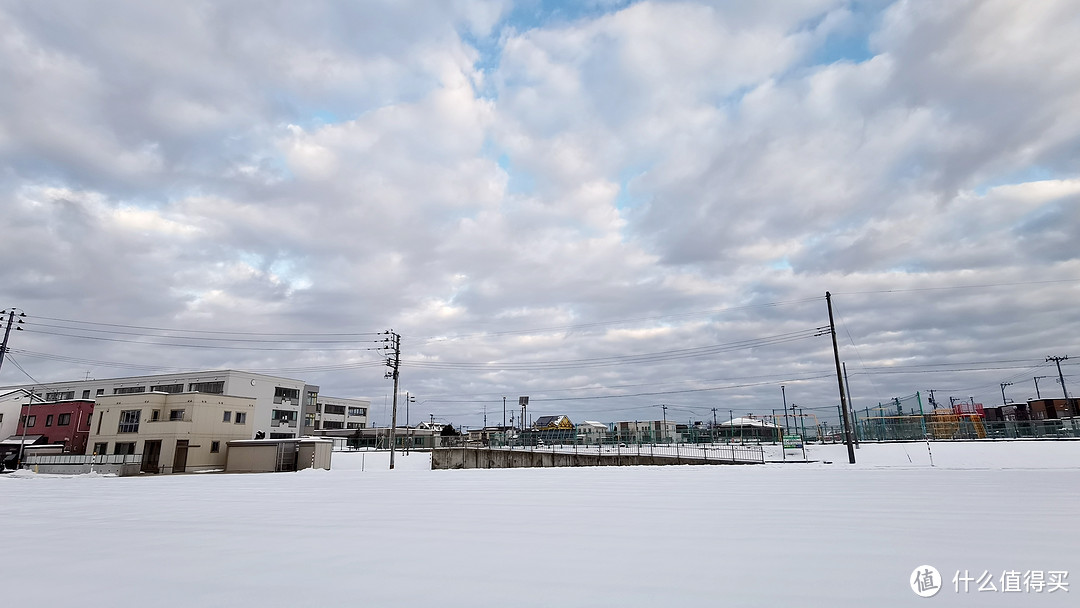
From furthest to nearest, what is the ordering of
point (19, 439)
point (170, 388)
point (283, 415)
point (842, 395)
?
point (170, 388), point (283, 415), point (19, 439), point (842, 395)

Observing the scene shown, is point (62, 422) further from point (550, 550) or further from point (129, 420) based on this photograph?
point (550, 550)

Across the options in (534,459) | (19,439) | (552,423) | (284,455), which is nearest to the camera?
(534,459)

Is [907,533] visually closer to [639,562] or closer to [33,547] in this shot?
[639,562]

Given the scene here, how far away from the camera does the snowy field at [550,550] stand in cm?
410

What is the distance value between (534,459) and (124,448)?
115 ft

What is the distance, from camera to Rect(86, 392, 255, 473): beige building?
43469mm

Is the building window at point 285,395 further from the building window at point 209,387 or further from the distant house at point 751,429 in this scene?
the distant house at point 751,429

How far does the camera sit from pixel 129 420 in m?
45.6

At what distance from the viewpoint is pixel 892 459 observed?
28312 millimetres

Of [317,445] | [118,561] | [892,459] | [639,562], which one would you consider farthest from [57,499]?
[892,459]

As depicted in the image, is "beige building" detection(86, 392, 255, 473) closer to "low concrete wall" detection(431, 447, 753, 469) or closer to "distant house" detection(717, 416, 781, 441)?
"low concrete wall" detection(431, 447, 753, 469)

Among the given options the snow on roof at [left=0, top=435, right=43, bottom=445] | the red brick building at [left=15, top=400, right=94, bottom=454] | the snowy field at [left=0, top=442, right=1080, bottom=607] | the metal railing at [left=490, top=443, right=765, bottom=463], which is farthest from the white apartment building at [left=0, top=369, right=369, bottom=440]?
the snowy field at [left=0, top=442, right=1080, bottom=607]

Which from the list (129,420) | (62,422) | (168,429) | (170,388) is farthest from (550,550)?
(170,388)

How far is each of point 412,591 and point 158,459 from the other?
50.2 meters
